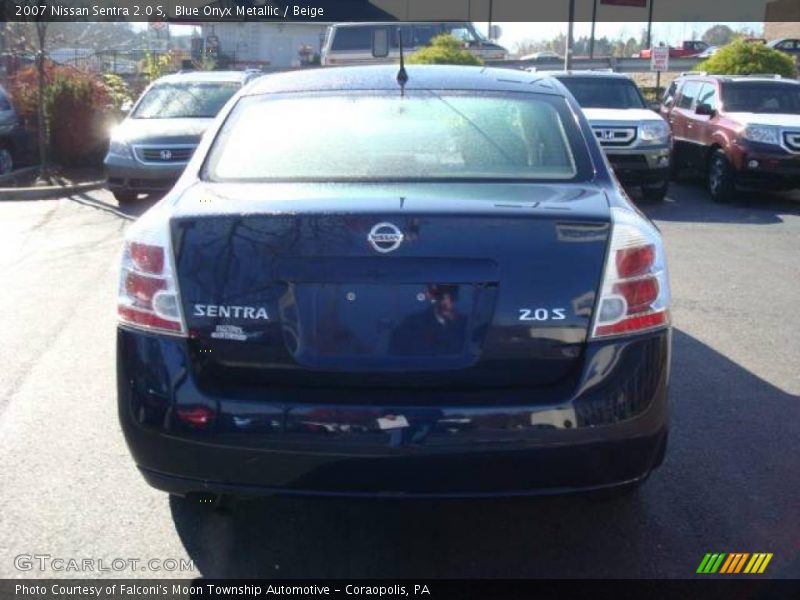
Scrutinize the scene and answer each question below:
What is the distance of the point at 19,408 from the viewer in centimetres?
507

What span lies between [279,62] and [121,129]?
3302 centimetres

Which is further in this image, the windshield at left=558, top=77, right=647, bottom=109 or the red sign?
the red sign

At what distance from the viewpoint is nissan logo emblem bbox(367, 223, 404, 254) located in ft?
9.99

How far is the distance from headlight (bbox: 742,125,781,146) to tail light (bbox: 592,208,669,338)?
1058cm

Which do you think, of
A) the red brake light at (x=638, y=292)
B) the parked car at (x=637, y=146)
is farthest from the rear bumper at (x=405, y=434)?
the parked car at (x=637, y=146)

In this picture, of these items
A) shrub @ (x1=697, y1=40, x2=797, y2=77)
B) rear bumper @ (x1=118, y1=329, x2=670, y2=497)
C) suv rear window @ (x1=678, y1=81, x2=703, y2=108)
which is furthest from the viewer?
shrub @ (x1=697, y1=40, x2=797, y2=77)

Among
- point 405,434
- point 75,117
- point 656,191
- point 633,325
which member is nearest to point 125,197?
point 75,117

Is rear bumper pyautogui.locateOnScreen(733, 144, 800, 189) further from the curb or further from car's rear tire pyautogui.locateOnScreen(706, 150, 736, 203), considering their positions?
the curb

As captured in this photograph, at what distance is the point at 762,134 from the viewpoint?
12898 mm

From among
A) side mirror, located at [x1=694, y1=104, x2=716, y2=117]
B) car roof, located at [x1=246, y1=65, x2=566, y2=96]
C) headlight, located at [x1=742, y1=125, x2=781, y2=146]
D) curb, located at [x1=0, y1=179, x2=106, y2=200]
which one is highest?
car roof, located at [x1=246, y1=65, x2=566, y2=96]

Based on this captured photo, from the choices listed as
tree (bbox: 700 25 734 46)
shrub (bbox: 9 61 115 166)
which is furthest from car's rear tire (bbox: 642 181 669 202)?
tree (bbox: 700 25 734 46)

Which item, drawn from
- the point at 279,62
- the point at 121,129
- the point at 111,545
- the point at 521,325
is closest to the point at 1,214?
the point at 121,129

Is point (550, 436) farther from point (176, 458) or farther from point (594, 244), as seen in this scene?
point (176, 458)

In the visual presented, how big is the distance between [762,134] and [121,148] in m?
8.54
